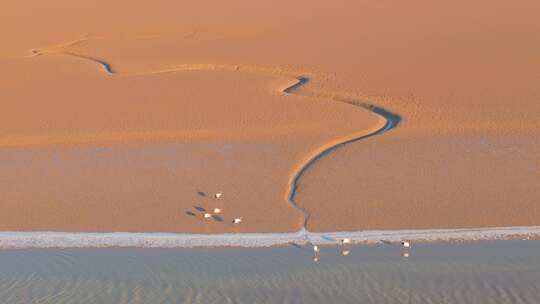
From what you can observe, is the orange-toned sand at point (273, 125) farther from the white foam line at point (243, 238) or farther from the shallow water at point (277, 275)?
the shallow water at point (277, 275)

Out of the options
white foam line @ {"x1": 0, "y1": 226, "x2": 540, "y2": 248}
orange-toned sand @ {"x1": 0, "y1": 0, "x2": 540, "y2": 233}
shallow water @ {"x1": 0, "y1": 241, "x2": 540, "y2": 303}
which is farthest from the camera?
orange-toned sand @ {"x1": 0, "y1": 0, "x2": 540, "y2": 233}

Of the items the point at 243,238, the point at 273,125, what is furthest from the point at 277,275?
the point at 273,125

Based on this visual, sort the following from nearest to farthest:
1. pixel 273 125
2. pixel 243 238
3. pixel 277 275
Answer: pixel 277 275, pixel 243 238, pixel 273 125

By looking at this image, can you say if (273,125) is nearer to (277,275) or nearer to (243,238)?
(243,238)

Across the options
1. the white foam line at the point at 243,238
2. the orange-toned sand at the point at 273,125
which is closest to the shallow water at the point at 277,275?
the white foam line at the point at 243,238

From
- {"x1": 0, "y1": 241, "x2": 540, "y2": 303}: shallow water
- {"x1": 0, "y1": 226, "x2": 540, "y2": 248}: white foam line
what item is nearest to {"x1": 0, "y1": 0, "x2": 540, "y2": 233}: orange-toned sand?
{"x1": 0, "y1": 226, "x2": 540, "y2": 248}: white foam line

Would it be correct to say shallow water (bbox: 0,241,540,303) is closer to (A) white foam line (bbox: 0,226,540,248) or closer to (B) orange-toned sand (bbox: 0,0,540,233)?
(A) white foam line (bbox: 0,226,540,248)

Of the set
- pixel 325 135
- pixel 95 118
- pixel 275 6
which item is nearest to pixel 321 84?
pixel 325 135
